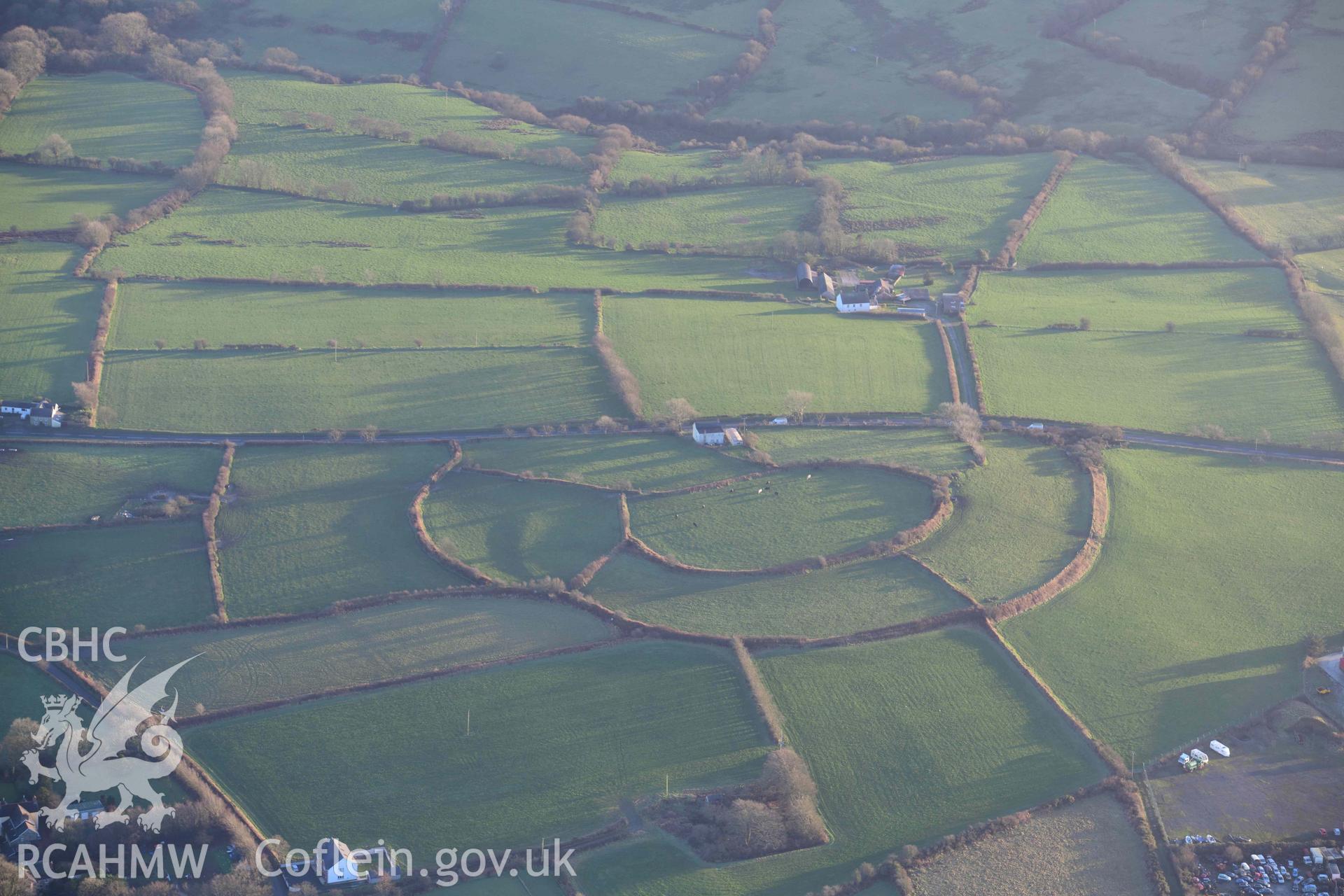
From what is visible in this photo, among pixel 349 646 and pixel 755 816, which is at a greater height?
pixel 349 646

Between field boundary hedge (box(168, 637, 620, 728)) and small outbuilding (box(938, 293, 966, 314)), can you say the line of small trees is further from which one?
small outbuilding (box(938, 293, 966, 314))

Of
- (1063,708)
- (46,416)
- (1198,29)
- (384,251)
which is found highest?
(1198,29)

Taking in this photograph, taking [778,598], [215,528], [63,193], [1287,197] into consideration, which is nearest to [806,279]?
[778,598]

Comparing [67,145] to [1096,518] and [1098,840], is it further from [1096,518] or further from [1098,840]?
[1098,840]

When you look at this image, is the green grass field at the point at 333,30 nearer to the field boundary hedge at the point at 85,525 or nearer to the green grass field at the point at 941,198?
the green grass field at the point at 941,198

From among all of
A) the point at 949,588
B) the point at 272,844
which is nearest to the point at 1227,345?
the point at 949,588

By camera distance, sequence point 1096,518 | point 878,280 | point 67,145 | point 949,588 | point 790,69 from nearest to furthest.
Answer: point 949,588
point 1096,518
point 878,280
point 67,145
point 790,69

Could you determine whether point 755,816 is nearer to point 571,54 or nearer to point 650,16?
point 571,54

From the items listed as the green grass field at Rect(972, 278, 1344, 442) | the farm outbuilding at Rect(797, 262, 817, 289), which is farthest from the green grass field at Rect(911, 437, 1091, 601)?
the farm outbuilding at Rect(797, 262, 817, 289)
